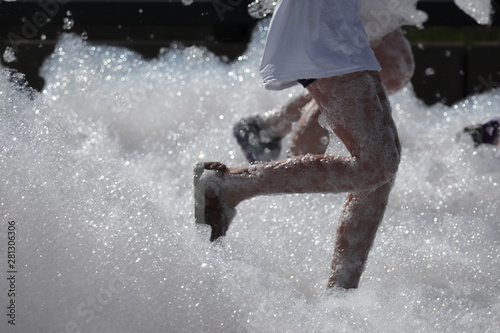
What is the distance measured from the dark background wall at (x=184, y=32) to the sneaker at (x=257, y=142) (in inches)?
47.4

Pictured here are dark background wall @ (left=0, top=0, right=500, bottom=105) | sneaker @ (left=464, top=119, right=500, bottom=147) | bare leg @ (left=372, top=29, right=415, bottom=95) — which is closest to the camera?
bare leg @ (left=372, top=29, right=415, bottom=95)

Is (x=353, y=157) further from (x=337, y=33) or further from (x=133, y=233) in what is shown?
(x=133, y=233)

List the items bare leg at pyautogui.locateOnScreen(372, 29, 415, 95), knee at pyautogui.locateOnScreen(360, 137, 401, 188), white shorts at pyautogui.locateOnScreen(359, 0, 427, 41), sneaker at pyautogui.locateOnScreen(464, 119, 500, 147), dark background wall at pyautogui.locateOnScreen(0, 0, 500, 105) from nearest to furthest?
knee at pyautogui.locateOnScreen(360, 137, 401, 188)
white shorts at pyautogui.locateOnScreen(359, 0, 427, 41)
bare leg at pyautogui.locateOnScreen(372, 29, 415, 95)
sneaker at pyautogui.locateOnScreen(464, 119, 500, 147)
dark background wall at pyautogui.locateOnScreen(0, 0, 500, 105)

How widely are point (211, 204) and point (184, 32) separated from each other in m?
2.55

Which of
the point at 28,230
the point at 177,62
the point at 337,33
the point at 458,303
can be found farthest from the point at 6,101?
the point at 177,62

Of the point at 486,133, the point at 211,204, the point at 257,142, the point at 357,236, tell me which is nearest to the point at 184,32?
the point at 257,142

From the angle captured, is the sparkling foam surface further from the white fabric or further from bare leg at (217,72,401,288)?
the white fabric

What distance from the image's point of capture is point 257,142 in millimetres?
2688

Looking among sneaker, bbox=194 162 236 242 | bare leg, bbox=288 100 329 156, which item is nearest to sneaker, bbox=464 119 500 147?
bare leg, bbox=288 100 329 156

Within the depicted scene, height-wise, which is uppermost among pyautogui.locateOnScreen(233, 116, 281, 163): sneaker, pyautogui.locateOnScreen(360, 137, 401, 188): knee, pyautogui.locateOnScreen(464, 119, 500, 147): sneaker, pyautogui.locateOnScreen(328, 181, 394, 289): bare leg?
pyautogui.locateOnScreen(360, 137, 401, 188): knee

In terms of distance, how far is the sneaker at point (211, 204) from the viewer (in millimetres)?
1794

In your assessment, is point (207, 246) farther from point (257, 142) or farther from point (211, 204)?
point (257, 142)

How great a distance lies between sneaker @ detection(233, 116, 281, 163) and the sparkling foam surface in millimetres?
130

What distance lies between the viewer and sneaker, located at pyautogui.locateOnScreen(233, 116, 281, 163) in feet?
8.83
